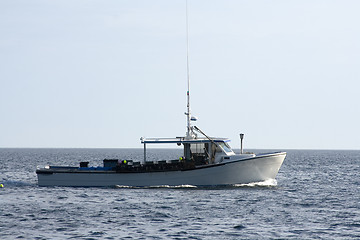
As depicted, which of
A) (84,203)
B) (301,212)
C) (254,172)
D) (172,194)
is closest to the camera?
(301,212)

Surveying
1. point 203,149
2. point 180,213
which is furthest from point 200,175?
point 180,213

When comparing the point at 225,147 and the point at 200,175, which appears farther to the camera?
the point at 225,147

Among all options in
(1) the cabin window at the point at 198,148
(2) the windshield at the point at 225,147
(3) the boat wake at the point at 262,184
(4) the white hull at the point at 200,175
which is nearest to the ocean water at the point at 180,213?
(3) the boat wake at the point at 262,184

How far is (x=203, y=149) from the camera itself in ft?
136

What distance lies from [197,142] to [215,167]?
2.56 m

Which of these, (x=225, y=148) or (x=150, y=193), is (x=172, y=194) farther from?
(x=225, y=148)

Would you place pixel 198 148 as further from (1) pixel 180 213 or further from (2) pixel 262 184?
(1) pixel 180 213

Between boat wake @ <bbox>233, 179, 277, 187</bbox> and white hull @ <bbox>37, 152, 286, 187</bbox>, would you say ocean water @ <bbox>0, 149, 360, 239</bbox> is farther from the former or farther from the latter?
white hull @ <bbox>37, 152, 286, 187</bbox>

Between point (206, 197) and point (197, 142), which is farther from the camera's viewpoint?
point (197, 142)

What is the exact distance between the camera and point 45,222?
2789 cm

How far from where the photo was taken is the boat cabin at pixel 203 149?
40281 mm

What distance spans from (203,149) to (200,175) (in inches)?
101

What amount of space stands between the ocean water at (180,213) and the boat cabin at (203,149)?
2251 millimetres

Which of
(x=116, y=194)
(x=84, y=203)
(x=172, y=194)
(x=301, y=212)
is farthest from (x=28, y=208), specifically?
(x=301, y=212)
